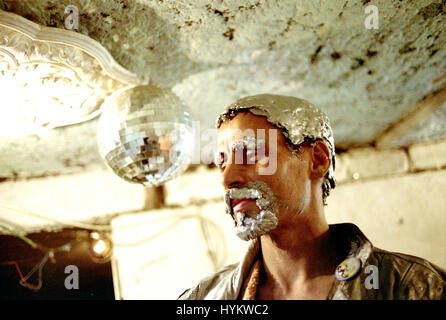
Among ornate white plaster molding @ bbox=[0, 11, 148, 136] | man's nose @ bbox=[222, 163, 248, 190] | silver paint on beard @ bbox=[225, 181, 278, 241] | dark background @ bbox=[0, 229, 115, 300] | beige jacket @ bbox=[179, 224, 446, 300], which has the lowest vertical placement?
dark background @ bbox=[0, 229, 115, 300]

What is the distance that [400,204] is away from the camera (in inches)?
102

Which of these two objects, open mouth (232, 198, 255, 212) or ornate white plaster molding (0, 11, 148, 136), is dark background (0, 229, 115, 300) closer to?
ornate white plaster molding (0, 11, 148, 136)

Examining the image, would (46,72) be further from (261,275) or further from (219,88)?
(261,275)

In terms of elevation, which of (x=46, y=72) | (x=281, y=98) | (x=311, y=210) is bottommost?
(x=311, y=210)

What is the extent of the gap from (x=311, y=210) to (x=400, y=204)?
1583 millimetres

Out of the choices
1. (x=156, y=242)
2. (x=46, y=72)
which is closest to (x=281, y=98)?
(x=46, y=72)

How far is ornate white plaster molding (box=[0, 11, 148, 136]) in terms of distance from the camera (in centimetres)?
126

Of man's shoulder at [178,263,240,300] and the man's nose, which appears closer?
the man's nose

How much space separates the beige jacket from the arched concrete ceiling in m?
0.70

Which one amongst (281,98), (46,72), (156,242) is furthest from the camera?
(156,242)

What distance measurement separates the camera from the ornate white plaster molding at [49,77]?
1.26 meters

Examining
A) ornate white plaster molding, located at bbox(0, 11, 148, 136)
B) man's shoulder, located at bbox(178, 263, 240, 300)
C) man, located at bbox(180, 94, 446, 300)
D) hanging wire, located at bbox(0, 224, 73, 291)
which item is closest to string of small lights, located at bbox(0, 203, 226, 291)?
hanging wire, located at bbox(0, 224, 73, 291)
